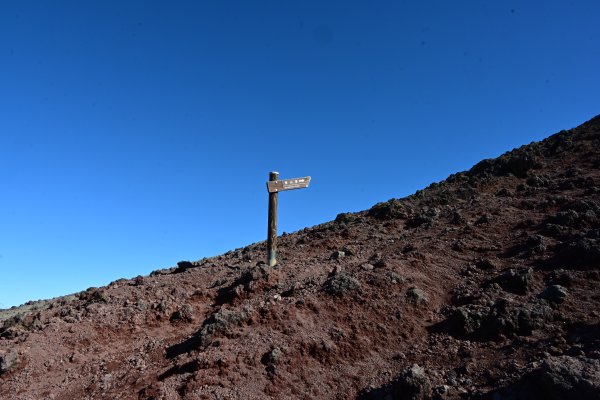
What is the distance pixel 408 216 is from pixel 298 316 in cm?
993

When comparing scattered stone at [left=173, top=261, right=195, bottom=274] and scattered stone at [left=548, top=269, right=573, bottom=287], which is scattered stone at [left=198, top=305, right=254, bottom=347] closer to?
scattered stone at [left=173, top=261, right=195, bottom=274]

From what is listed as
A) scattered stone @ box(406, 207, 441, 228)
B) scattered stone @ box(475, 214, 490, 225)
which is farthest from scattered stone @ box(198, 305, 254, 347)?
scattered stone @ box(406, 207, 441, 228)

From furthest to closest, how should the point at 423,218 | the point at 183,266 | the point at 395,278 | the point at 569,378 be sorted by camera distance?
the point at 423,218 → the point at 183,266 → the point at 395,278 → the point at 569,378

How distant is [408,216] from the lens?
57.1 ft

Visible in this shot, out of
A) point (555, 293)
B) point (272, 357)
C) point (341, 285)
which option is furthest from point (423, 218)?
point (272, 357)

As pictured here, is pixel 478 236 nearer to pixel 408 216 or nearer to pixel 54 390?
pixel 408 216

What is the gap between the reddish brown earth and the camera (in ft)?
21.9

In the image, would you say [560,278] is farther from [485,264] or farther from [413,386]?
[413,386]

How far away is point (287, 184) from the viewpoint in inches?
501

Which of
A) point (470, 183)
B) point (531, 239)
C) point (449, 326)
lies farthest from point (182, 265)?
point (470, 183)

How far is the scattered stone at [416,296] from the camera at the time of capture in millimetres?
8992

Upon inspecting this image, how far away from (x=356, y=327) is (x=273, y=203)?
17.2 feet

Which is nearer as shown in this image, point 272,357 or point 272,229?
point 272,357

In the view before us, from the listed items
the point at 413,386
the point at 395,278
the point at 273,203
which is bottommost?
the point at 413,386
